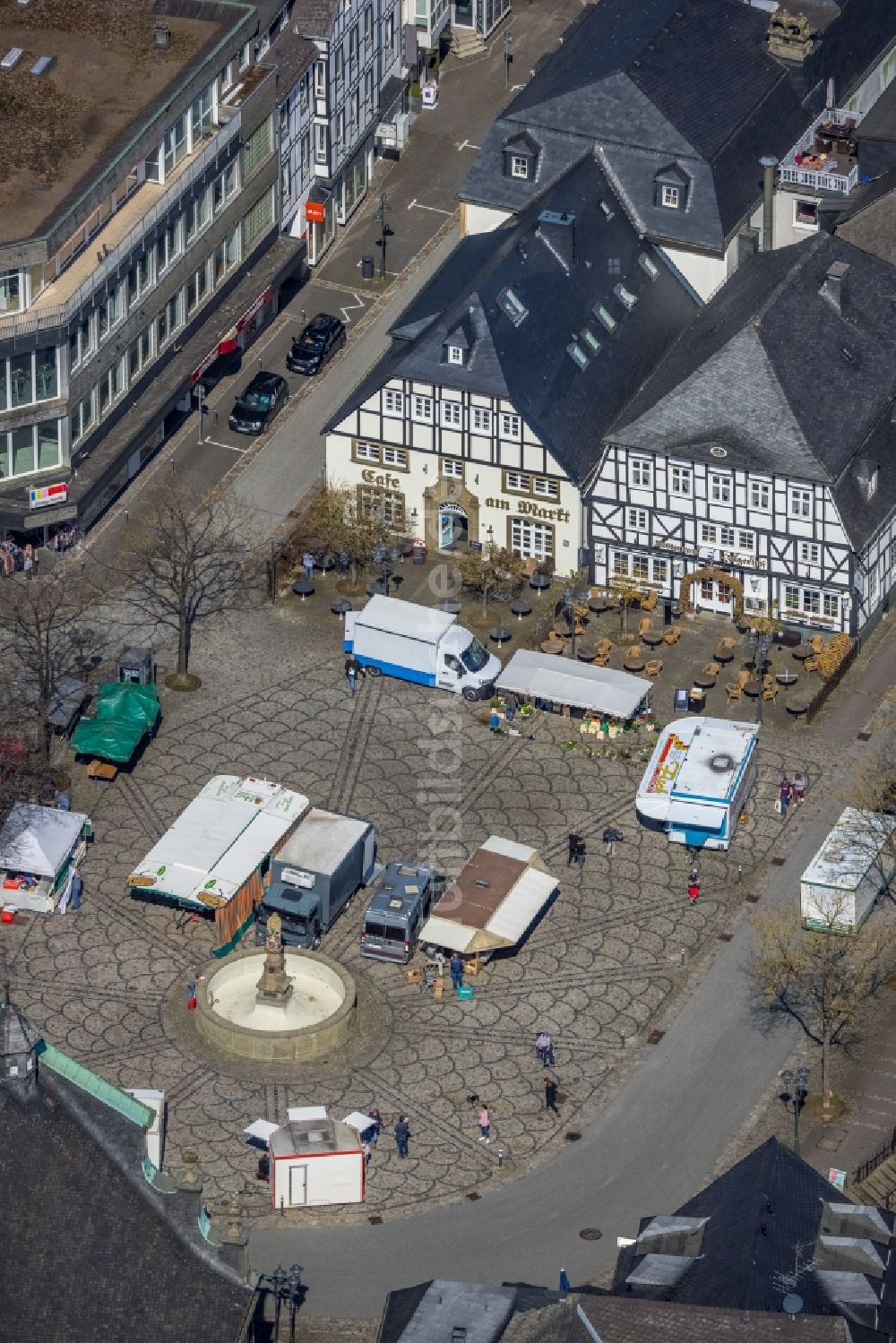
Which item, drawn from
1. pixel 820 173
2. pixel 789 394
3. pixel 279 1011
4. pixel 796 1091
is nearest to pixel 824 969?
pixel 796 1091

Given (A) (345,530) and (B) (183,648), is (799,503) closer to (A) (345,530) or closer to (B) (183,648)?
(A) (345,530)

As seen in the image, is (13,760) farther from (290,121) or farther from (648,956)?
(290,121)

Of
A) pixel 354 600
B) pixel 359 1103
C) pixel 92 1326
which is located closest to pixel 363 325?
pixel 354 600

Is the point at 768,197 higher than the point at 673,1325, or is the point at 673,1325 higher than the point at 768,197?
the point at 673,1325

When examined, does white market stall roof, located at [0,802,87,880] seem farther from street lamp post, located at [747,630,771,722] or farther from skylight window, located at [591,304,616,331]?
skylight window, located at [591,304,616,331]

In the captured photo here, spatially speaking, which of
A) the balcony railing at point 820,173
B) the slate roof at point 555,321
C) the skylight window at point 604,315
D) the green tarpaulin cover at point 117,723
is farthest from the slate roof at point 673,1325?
the balcony railing at point 820,173
